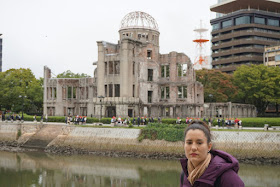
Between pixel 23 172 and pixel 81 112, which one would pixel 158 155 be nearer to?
pixel 23 172

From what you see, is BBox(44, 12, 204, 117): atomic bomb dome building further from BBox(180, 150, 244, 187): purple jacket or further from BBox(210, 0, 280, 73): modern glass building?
BBox(180, 150, 244, 187): purple jacket

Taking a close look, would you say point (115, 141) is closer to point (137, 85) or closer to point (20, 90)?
point (137, 85)

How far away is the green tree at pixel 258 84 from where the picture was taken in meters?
68.8

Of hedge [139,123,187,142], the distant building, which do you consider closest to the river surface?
hedge [139,123,187,142]

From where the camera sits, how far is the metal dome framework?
220 feet

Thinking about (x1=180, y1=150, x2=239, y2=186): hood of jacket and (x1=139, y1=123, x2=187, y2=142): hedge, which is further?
(x1=139, y1=123, x2=187, y2=142): hedge

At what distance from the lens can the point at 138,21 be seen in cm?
6712

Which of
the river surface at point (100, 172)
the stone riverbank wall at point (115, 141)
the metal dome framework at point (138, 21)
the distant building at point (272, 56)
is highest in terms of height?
the metal dome framework at point (138, 21)

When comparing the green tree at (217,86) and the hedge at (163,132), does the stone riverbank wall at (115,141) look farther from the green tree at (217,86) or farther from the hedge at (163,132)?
the green tree at (217,86)

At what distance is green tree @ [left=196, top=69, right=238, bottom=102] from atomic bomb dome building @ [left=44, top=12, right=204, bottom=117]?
882 cm

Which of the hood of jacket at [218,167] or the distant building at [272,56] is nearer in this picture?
the hood of jacket at [218,167]

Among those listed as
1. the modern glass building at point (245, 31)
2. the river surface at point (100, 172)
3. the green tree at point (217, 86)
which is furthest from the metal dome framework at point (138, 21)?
the modern glass building at point (245, 31)

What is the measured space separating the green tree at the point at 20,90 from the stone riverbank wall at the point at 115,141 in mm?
18002

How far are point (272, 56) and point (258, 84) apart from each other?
26.5 metres
